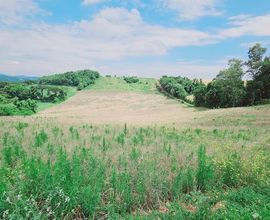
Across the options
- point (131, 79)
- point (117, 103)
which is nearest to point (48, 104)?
point (117, 103)

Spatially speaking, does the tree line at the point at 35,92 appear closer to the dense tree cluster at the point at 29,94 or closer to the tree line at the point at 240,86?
the dense tree cluster at the point at 29,94

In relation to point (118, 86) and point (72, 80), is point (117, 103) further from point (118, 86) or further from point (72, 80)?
point (72, 80)

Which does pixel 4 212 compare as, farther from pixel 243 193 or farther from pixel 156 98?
pixel 156 98

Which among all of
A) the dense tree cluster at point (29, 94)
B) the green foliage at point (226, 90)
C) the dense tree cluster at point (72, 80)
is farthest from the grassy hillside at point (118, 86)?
the green foliage at point (226, 90)

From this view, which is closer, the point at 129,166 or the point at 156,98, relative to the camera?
the point at 129,166

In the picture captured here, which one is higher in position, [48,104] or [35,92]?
[35,92]

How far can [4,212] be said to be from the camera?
5605mm

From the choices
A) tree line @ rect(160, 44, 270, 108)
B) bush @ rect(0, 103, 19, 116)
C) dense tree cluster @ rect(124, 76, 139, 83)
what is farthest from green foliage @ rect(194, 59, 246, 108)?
dense tree cluster @ rect(124, 76, 139, 83)

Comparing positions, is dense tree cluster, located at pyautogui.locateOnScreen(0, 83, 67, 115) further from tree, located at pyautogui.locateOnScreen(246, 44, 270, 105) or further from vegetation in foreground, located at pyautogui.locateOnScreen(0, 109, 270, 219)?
vegetation in foreground, located at pyautogui.locateOnScreen(0, 109, 270, 219)

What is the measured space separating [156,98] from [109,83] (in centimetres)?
3932

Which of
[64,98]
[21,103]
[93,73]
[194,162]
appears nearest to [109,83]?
[93,73]

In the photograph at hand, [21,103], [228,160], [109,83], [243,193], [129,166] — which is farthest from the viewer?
[109,83]

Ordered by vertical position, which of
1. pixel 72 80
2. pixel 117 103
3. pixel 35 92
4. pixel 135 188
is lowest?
pixel 117 103

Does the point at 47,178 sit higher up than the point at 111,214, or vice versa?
the point at 47,178
